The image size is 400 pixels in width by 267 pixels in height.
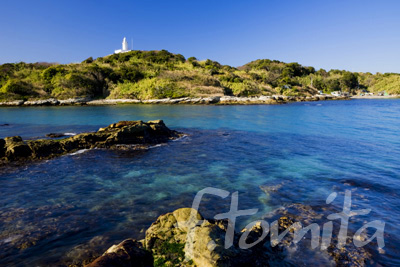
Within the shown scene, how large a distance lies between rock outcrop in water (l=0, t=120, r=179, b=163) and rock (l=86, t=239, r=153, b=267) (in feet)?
37.1

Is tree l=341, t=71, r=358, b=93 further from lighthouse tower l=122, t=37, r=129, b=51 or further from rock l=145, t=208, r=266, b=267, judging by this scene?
rock l=145, t=208, r=266, b=267

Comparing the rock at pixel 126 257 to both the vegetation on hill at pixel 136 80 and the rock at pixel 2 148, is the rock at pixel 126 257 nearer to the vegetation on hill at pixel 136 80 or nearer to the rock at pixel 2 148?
the rock at pixel 2 148

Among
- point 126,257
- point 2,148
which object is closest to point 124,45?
point 2,148

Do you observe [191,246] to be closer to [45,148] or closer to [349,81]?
[45,148]

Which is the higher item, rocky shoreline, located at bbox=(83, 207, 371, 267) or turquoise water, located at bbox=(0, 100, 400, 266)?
rocky shoreline, located at bbox=(83, 207, 371, 267)

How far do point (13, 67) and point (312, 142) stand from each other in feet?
308

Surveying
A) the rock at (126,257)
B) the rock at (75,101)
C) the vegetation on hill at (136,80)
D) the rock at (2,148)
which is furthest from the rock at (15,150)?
the rock at (75,101)

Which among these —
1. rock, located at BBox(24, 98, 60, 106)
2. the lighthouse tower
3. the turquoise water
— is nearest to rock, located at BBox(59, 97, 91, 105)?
rock, located at BBox(24, 98, 60, 106)

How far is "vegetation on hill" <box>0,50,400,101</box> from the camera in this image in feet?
203

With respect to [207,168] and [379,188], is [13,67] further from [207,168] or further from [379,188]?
[379,188]

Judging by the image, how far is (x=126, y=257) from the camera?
368 centimetres

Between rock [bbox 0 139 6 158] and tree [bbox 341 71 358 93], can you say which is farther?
tree [bbox 341 71 358 93]

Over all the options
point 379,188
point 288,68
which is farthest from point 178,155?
point 288,68

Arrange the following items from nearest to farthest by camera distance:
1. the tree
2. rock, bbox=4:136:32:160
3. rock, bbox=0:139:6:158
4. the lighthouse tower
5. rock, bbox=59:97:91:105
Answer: rock, bbox=4:136:32:160 < rock, bbox=0:139:6:158 < rock, bbox=59:97:91:105 < the tree < the lighthouse tower
